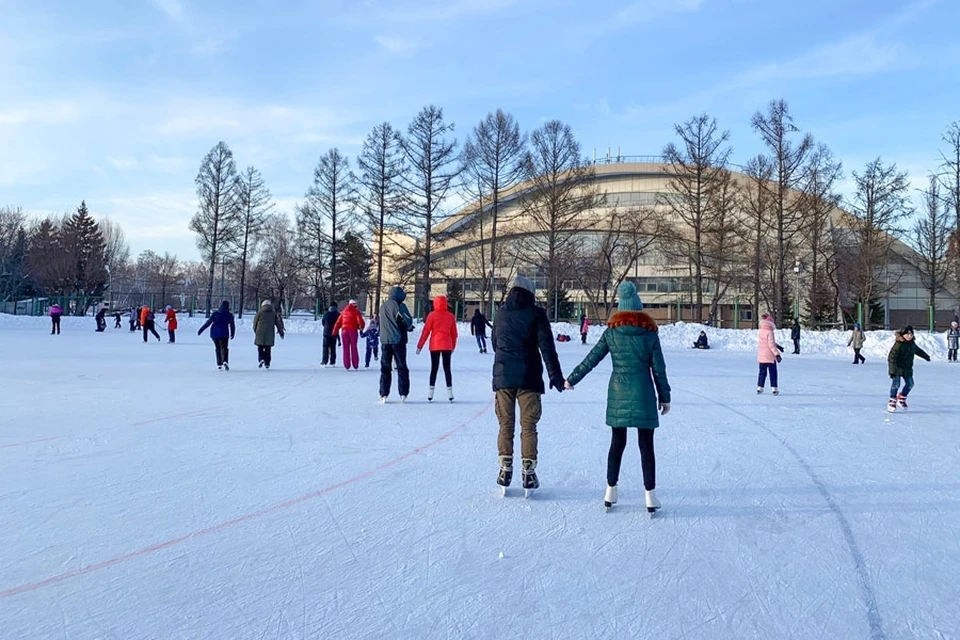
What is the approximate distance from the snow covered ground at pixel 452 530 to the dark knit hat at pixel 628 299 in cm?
130

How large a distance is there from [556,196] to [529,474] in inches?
1188

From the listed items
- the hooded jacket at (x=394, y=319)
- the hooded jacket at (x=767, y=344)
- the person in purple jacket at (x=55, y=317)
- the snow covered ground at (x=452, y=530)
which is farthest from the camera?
the person in purple jacket at (x=55, y=317)

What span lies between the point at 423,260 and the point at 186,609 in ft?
108

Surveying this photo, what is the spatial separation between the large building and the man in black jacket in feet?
87.9

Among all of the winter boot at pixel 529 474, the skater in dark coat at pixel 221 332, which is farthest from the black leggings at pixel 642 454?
the skater in dark coat at pixel 221 332

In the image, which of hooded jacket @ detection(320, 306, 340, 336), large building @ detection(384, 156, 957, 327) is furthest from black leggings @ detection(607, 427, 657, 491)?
large building @ detection(384, 156, 957, 327)

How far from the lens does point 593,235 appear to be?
182 feet

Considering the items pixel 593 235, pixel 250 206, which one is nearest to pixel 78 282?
pixel 250 206

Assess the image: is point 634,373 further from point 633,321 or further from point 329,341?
point 329,341

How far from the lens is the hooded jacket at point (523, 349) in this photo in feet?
14.1

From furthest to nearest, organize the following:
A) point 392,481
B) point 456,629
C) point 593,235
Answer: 1. point 593,235
2. point 392,481
3. point 456,629

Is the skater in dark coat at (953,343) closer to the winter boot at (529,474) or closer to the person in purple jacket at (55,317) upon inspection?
the winter boot at (529,474)

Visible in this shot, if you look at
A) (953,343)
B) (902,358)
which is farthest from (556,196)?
(902,358)

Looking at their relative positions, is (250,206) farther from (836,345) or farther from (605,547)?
(605,547)
